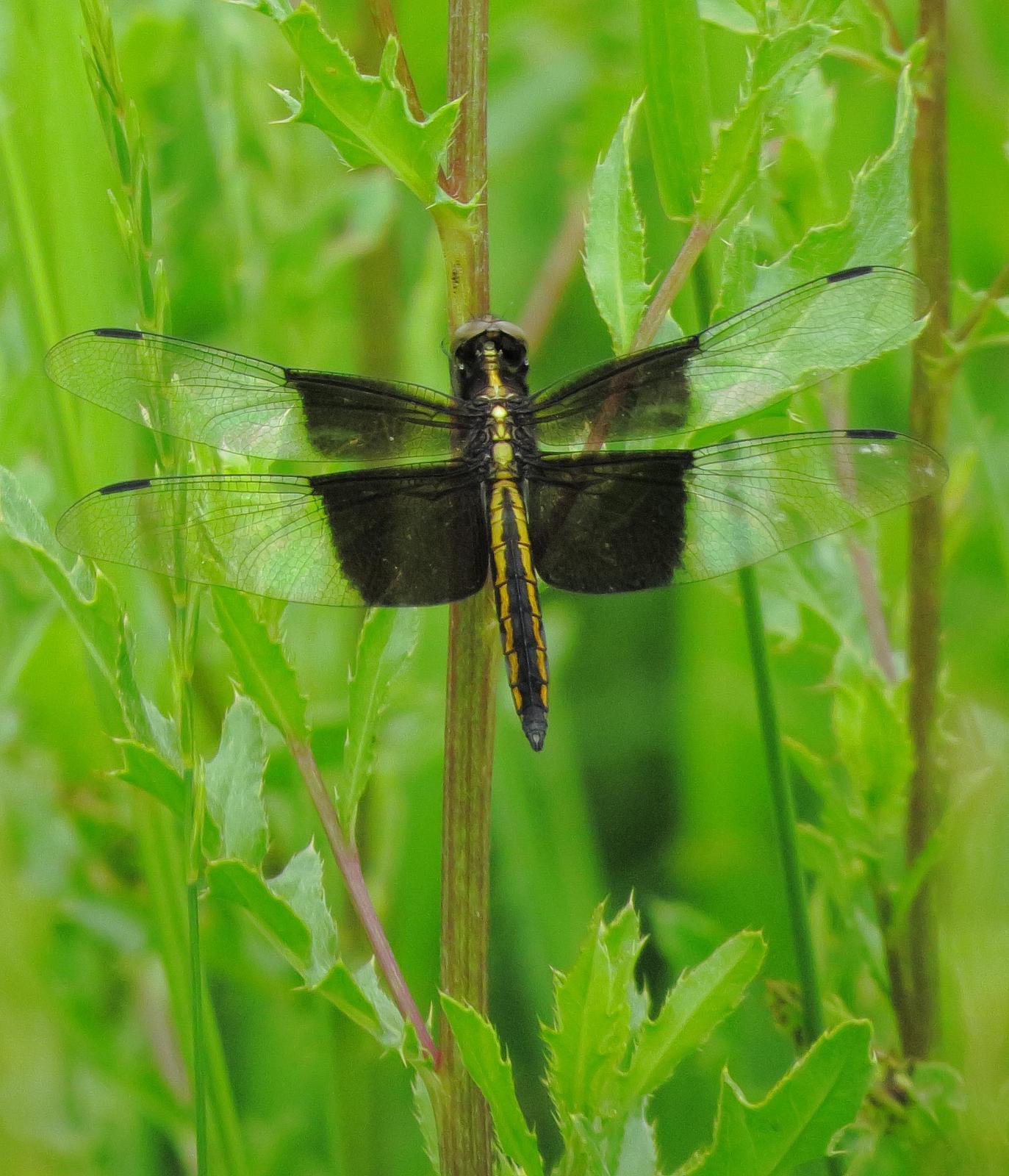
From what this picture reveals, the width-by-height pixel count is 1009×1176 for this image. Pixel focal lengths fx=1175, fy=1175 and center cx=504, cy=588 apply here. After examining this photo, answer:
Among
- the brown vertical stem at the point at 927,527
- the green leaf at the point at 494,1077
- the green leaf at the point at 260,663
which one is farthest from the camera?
the brown vertical stem at the point at 927,527

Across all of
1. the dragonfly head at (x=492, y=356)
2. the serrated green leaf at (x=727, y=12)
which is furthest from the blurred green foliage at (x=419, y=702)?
the dragonfly head at (x=492, y=356)

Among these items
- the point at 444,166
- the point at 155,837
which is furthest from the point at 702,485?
the point at 155,837

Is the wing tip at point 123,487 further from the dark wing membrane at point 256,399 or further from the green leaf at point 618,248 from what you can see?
the green leaf at point 618,248

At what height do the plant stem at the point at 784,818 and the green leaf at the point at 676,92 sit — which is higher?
the green leaf at the point at 676,92

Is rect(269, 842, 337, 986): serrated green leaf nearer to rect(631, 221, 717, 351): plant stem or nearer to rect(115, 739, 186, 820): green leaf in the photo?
rect(115, 739, 186, 820): green leaf

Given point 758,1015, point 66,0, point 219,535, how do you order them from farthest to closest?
point 758,1015 → point 66,0 → point 219,535

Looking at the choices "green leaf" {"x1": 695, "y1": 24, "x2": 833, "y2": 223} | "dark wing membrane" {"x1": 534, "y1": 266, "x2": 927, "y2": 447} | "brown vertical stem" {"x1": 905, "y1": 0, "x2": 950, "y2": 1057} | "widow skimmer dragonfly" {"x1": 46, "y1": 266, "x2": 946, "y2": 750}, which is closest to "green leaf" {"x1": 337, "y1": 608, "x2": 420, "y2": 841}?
"widow skimmer dragonfly" {"x1": 46, "y1": 266, "x2": 946, "y2": 750}

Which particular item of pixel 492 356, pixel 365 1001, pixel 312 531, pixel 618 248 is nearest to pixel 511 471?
pixel 492 356

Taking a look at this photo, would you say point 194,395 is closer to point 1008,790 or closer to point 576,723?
point 1008,790
